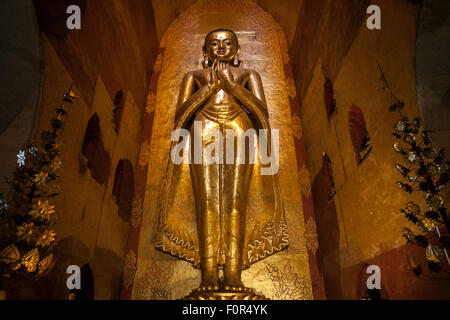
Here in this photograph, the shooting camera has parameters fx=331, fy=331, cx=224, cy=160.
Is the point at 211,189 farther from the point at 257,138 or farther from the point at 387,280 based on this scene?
the point at 387,280

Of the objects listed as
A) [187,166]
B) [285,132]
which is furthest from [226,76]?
[285,132]

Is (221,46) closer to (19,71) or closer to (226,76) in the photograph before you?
(226,76)

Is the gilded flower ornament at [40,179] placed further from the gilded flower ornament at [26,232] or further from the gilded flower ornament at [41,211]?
the gilded flower ornament at [26,232]

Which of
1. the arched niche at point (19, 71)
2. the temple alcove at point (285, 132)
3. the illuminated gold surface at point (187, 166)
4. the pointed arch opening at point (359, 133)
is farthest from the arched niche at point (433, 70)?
the arched niche at point (19, 71)

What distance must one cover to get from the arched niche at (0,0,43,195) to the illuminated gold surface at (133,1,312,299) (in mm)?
1795

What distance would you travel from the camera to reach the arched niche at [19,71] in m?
2.97

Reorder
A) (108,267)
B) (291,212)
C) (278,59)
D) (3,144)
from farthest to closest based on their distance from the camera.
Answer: (278,59), (291,212), (108,267), (3,144)

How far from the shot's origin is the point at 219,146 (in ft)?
13.0

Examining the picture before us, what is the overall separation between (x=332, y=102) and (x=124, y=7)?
139 inches

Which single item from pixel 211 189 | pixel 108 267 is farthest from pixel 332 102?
pixel 108 267

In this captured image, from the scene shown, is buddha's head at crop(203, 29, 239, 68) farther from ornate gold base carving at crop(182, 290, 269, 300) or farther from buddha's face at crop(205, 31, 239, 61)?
ornate gold base carving at crop(182, 290, 269, 300)

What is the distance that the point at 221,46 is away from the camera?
4867 mm

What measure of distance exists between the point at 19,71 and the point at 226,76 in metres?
2.36

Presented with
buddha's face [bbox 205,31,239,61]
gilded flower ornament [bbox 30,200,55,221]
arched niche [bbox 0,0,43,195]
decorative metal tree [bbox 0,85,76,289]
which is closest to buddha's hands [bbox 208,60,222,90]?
buddha's face [bbox 205,31,239,61]
